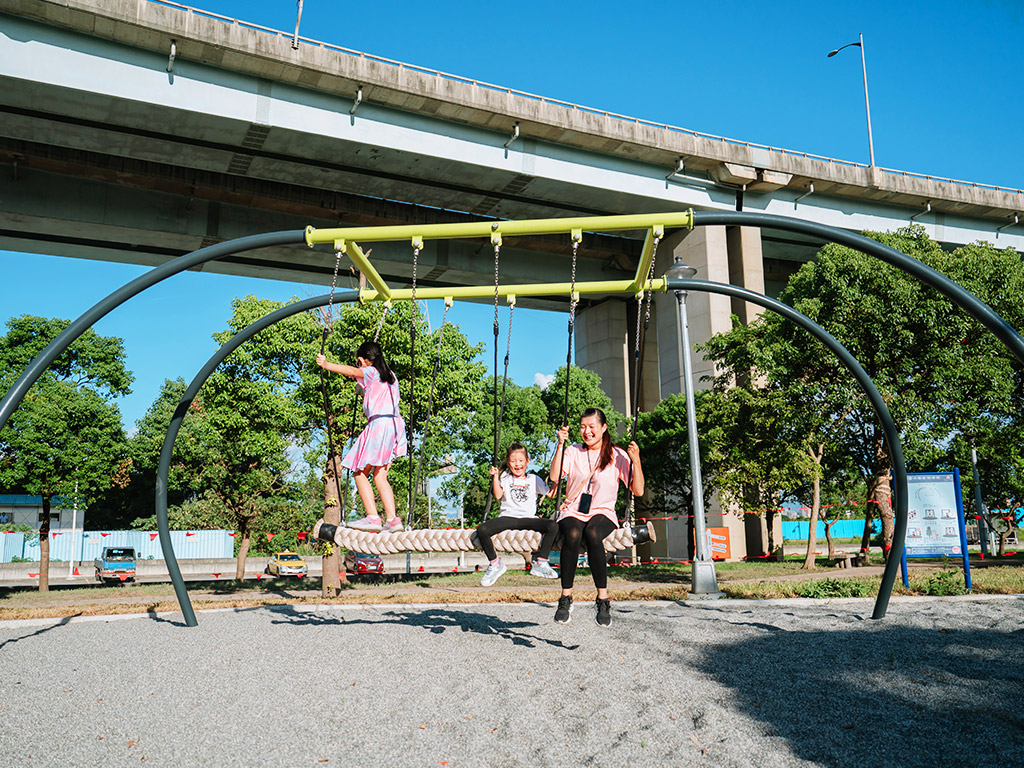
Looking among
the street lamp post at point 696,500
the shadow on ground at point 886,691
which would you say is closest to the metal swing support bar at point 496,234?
the shadow on ground at point 886,691

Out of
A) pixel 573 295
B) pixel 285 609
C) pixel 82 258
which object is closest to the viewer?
pixel 573 295

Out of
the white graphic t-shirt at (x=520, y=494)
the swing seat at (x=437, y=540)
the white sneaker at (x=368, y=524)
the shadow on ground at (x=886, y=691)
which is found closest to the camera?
the shadow on ground at (x=886, y=691)

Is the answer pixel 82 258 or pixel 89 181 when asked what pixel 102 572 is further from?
pixel 89 181

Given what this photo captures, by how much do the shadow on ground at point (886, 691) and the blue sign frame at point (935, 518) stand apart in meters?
4.69

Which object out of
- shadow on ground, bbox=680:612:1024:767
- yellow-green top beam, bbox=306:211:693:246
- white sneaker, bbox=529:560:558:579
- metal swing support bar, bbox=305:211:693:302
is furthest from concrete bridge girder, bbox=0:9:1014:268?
shadow on ground, bbox=680:612:1024:767

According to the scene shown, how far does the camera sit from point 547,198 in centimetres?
2697

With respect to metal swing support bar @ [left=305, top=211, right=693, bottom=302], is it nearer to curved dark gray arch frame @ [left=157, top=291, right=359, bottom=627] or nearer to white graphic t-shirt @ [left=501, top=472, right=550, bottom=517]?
curved dark gray arch frame @ [left=157, top=291, right=359, bottom=627]

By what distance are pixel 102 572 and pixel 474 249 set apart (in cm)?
2042

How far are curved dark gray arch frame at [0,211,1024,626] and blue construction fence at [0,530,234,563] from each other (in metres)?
32.4

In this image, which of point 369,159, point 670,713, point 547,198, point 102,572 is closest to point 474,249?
point 547,198

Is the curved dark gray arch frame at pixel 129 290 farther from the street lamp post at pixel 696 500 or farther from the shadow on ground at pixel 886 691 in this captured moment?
the street lamp post at pixel 696 500

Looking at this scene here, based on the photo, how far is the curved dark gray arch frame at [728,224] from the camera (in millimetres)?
6605

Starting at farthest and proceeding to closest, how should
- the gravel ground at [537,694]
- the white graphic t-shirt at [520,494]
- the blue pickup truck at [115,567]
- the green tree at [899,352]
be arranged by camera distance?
the blue pickup truck at [115,567] → the green tree at [899,352] → the white graphic t-shirt at [520,494] → the gravel ground at [537,694]

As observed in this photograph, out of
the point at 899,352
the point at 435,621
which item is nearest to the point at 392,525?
the point at 435,621
